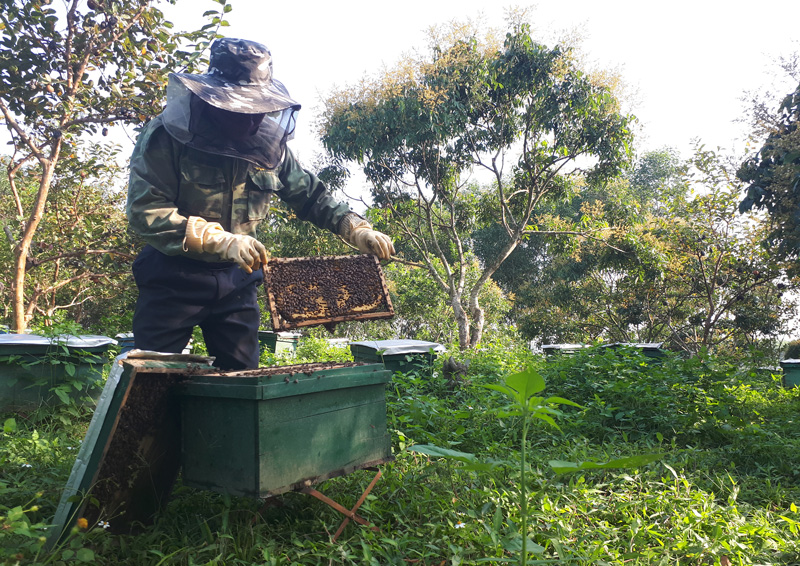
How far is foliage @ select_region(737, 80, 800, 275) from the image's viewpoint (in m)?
4.76

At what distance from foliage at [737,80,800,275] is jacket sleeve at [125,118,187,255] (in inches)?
202

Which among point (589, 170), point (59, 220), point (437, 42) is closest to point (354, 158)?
point (437, 42)

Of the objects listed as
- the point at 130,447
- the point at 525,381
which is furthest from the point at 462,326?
the point at 525,381

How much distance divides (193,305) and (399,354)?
9.41 feet

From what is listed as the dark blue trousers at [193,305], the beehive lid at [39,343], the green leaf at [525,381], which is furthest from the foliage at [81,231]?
the green leaf at [525,381]

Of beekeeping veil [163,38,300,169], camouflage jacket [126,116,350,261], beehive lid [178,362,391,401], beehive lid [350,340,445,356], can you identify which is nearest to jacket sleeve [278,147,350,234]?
camouflage jacket [126,116,350,261]

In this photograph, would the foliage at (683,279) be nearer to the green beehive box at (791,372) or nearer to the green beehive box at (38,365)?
A: the green beehive box at (791,372)

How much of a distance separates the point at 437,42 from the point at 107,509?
32.4ft

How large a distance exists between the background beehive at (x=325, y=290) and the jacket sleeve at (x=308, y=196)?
1.07 ft

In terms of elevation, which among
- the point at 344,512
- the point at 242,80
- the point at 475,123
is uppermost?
the point at 475,123

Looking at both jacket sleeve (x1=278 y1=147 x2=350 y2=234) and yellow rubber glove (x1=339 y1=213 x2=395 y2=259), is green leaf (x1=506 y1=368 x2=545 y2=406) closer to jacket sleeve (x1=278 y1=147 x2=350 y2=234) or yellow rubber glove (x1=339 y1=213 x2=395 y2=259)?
yellow rubber glove (x1=339 y1=213 x2=395 y2=259)

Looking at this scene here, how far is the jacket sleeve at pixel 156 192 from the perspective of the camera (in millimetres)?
2199

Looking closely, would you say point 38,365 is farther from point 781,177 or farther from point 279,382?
point 781,177

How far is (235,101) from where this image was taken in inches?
86.1
